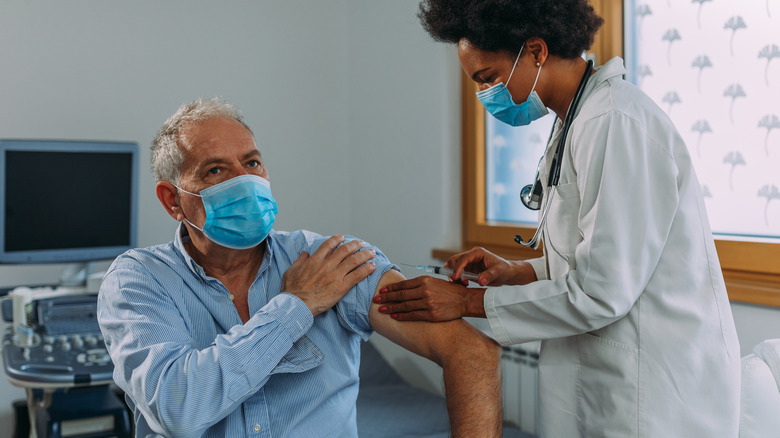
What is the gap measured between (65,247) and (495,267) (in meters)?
1.69

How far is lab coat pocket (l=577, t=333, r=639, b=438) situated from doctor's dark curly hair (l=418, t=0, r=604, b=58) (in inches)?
23.3

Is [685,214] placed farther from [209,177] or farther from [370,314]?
[209,177]

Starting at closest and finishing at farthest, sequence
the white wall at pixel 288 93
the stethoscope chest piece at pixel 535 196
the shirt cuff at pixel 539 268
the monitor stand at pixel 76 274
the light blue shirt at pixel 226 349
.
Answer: the light blue shirt at pixel 226 349
the stethoscope chest piece at pixel 535 196
the shirt cuff at pixel 539 268
the monitor stand at pixel 76 274
the white wall at pixel 288 93

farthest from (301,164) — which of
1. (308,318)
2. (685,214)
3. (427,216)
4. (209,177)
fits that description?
(685,214)

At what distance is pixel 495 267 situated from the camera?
160 centimetres

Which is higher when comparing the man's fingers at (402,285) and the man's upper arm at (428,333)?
the man's fingers at (402,285)

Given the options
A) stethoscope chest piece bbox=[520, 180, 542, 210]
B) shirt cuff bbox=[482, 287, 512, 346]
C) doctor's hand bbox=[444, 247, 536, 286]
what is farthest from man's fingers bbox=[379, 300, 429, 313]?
stethoscope chest piece bbox=[520, 180, 542, 210]

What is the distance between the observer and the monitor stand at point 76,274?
102 inches

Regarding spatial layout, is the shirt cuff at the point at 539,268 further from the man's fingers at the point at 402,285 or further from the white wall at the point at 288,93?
the white wall at the point at 288,93

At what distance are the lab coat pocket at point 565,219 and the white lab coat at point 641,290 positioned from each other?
4 centimetres

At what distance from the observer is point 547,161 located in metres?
1.44

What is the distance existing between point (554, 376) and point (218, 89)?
97.6 inches

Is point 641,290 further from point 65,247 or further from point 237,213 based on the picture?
point 65,247

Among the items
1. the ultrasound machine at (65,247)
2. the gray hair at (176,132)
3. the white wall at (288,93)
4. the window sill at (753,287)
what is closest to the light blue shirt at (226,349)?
the gray hair at (176,132)
